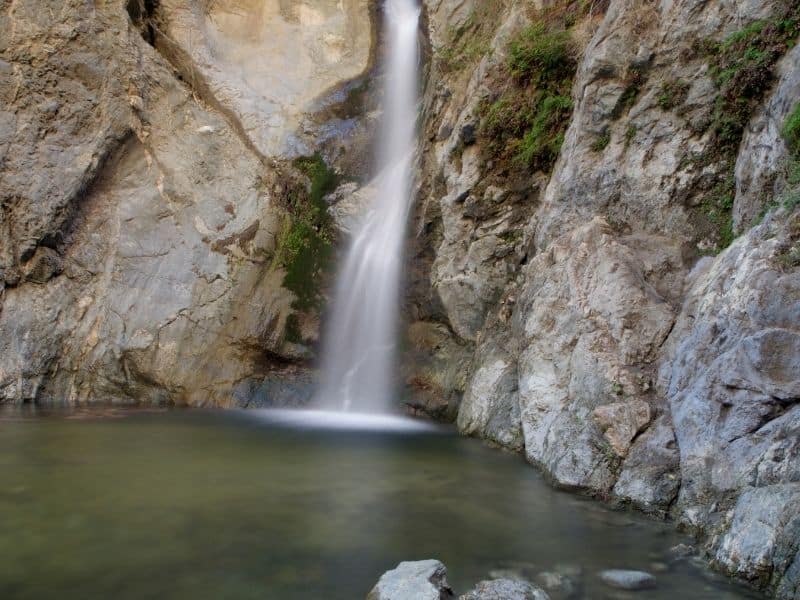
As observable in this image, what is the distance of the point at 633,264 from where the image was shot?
7.29 metres

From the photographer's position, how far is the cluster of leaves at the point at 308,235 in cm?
1438

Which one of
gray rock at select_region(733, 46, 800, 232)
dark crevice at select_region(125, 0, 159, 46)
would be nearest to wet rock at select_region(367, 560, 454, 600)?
gray rock at select_region(733, 46, 800, 232)

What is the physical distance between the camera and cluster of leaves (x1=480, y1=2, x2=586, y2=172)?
10.4 meters

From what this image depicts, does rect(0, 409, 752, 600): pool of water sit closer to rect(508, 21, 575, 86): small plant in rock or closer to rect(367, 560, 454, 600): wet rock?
rect(367, 560, 454, 600): wet rock

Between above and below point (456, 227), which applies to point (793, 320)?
below

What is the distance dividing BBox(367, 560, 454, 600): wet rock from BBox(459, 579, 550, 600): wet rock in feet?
0.58

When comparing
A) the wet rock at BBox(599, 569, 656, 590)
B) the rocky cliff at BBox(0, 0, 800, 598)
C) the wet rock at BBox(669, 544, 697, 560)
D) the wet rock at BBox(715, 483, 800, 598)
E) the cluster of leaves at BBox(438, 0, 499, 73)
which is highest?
the cluster of leaves at BBox(438, 0, 499, 73)

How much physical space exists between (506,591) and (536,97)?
30.1ft

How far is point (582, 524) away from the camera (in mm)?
5539

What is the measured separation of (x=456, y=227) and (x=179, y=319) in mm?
7000

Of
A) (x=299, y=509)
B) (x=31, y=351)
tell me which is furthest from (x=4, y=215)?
(x=299, y=509)

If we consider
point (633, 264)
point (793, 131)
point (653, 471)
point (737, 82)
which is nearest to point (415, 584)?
A: point (653, 471)

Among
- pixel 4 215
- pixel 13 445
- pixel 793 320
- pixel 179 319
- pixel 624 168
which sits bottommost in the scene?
pixel 13 445

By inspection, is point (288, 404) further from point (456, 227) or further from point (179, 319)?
point (456, 227)
